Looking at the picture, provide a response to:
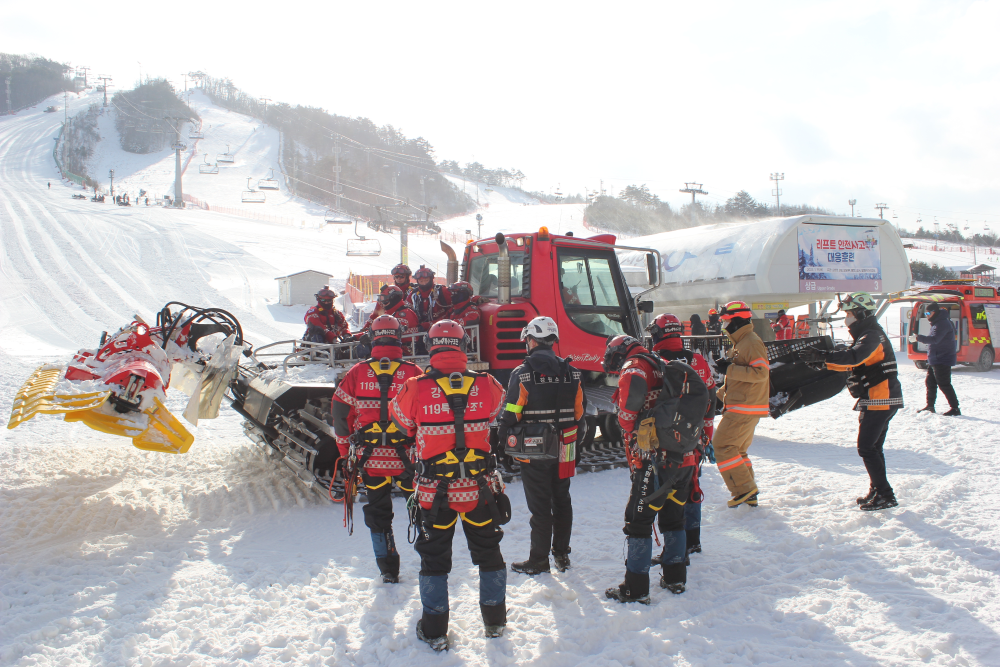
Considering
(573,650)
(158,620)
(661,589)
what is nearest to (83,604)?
(158,620)

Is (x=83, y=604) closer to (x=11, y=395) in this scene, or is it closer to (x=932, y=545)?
(x=932, y=545)

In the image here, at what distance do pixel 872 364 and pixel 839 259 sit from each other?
26.9 ft

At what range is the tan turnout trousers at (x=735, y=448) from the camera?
15.6 ft

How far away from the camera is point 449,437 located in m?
3.09

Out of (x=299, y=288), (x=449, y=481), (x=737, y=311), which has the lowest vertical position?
(x=449, y=481)

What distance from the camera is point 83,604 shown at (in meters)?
3.46

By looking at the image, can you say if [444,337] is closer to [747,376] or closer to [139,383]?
[747,376]

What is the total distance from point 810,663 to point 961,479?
3719mm

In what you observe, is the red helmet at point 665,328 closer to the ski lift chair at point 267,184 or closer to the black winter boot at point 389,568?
the black winter boot at point 389,568

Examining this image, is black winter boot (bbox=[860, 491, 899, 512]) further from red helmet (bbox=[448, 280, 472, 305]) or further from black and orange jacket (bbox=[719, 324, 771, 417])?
red helmet (bbox=[448, 280, 472, 305])

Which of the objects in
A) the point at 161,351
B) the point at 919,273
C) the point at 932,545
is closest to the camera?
the point at 932,545

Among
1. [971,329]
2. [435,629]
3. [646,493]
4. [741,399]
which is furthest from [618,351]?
[971,329]

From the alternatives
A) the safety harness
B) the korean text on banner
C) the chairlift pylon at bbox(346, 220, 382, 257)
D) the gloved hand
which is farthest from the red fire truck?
the chairlift pylon at bbox(346, 220, 382, 257)

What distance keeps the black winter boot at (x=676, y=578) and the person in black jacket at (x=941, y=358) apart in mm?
6763
